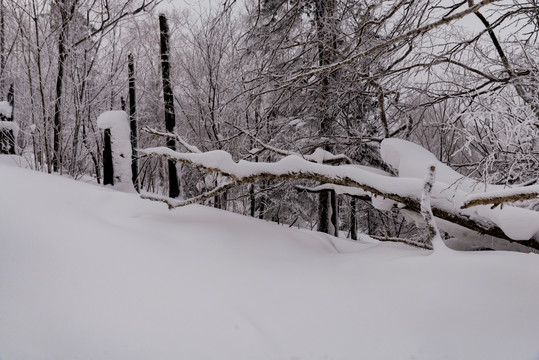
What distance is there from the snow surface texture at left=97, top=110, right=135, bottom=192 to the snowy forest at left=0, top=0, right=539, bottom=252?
29 mm

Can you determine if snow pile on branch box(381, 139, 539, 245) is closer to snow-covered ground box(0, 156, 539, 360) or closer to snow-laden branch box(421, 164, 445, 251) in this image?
snow-laden branch box(421, 164, 445, 251)

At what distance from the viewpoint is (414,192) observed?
315 centimetres

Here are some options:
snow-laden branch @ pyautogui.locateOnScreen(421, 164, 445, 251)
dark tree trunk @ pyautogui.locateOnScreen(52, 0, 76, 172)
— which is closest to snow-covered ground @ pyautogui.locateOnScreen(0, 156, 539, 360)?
snow-laden branch @ pyautogui.locateOnScreen(421, 164, 445, 251)

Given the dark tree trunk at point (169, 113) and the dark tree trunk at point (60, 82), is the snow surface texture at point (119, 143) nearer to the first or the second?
the dark tree trunk at point (60, 82)

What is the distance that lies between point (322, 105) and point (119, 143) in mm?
4376

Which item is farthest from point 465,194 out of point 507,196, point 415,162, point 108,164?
point 108,164

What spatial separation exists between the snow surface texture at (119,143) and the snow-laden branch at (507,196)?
6635 mm

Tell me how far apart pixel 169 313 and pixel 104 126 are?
21.0ft

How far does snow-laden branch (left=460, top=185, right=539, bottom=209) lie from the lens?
2.26 meters

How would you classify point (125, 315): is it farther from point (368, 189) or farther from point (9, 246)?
point (368, 189)

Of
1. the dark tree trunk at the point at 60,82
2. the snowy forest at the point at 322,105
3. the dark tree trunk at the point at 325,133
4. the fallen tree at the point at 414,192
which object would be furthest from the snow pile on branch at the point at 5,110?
the fallen tree at the point at 414,192

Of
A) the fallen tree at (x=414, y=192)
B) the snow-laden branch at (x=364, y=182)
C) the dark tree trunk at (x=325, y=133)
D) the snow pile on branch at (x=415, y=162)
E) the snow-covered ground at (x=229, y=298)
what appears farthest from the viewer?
the dark tree trunk at (x=325, y=133)

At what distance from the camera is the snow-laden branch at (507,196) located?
226 centimetres

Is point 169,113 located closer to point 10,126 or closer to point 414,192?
point 10,126
